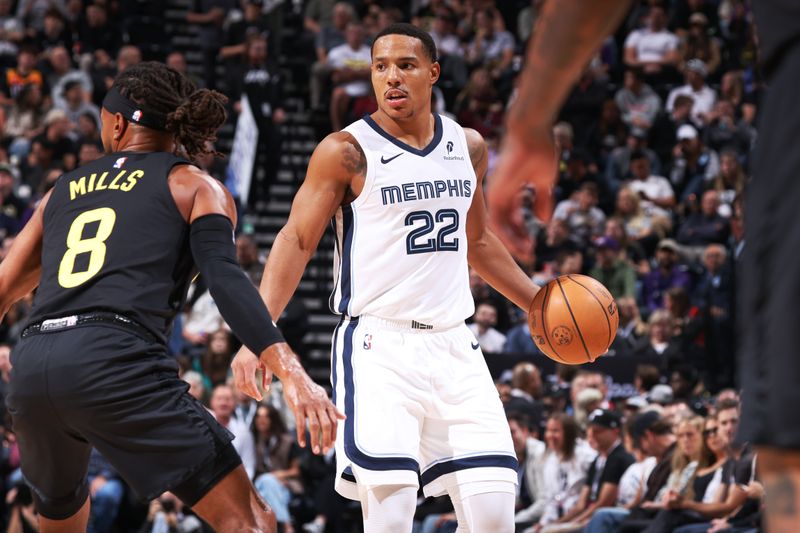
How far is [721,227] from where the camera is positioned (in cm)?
1339

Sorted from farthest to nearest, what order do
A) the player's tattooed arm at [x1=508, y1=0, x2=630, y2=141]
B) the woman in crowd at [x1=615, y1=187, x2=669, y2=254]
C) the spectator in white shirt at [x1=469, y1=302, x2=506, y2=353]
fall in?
the woman in crowd at [x1=615, y1=187, x2=669, y2=254] < the spectator in white shirt at [x1=469, y1=302, x2=506, y2=353] < the player's tattooed arm at [x1=508, y1=0, x2=630, y2=141]

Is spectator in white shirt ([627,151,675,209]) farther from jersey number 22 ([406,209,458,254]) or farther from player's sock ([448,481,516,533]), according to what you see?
player's sock ([448,481,516,533])

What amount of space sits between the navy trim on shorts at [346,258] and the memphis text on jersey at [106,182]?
98 centimetres

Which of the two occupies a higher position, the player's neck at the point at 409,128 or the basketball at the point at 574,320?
the player's neck at the point at 409,128

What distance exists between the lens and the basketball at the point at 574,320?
5.02 m

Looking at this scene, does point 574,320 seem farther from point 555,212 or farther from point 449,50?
point 449,50

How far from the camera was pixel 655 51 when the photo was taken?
54.3ft

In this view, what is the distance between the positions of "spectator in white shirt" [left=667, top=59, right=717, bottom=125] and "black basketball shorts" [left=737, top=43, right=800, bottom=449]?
1402cm

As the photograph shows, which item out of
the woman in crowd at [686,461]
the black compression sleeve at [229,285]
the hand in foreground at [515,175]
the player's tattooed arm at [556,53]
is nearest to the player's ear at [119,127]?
the black compression sleeve at [229,285]

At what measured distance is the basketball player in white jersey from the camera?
4754 millimetres

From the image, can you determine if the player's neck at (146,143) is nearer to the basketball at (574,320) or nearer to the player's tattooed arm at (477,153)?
the player's tattooed arm at (477,153)

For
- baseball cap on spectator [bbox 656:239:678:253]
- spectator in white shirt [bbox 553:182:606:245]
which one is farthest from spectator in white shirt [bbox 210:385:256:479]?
baseball cap on spectator [bbox 656:239:678:253]

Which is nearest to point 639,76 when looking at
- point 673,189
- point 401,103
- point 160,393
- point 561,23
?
point 673,189

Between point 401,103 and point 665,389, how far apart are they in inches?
240
